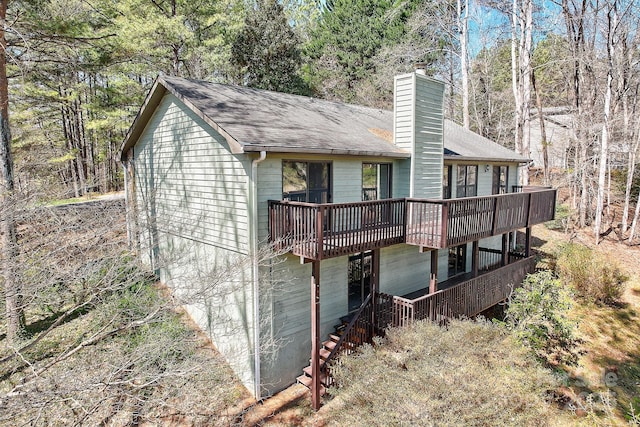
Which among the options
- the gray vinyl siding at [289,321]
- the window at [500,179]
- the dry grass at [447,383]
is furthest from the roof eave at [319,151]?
the window at [500,179]

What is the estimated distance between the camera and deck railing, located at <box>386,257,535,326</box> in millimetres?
9219

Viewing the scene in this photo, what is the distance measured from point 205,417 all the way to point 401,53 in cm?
2310

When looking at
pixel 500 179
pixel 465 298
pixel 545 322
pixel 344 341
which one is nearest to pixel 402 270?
pixel 465 298

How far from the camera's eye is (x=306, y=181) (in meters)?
9.25

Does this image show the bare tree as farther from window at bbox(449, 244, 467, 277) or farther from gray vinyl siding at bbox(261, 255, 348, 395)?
gray vinyl siding at bbox(261, 255, 348, 395)

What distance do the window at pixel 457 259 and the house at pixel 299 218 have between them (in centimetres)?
152

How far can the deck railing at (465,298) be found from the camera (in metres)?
9.22

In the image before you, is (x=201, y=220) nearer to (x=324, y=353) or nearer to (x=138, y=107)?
(x=324, y=353)

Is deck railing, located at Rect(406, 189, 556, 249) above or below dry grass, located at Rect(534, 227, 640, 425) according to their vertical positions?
above

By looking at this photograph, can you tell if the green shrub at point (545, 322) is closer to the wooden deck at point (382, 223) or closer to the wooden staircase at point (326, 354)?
the wooden deck at point (382, 223)

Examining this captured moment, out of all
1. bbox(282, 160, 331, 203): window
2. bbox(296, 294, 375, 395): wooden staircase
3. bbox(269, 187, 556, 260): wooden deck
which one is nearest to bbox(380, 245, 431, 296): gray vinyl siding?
bbox(296, 294, 375, 395): wooden staircase

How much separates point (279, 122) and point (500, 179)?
1151 centimetres

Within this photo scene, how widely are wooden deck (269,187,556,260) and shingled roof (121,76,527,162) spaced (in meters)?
1.45

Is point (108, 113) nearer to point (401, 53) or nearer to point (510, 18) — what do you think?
point (401, 53)
